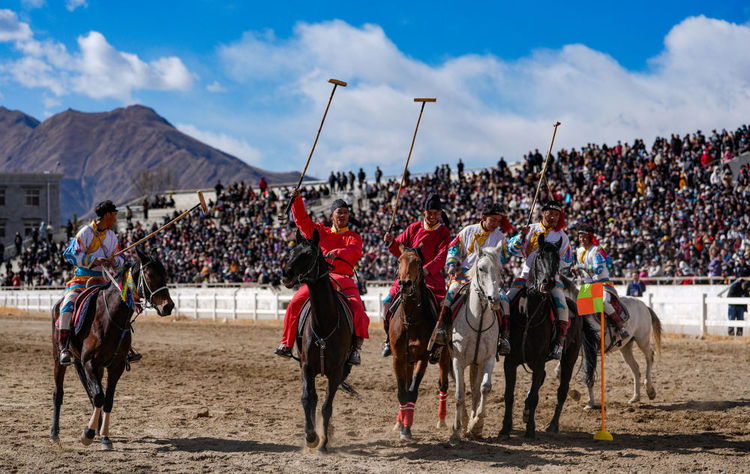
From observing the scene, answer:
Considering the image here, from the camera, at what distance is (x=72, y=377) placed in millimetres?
13258

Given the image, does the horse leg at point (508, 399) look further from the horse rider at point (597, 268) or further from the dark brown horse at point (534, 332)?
the horse rider at point (597, 268)

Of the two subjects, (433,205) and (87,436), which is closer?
(87,436)

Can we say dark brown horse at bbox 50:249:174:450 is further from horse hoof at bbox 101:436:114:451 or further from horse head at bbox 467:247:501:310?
horse head at bbox 467:247:501:310

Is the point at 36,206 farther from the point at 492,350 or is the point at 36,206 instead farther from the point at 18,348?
the point at 492,350

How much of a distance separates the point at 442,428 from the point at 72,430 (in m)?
4.44

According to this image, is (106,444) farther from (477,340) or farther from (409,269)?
(477,340)

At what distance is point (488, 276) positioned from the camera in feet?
26.3

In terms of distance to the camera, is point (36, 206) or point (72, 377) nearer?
point (72, 377)

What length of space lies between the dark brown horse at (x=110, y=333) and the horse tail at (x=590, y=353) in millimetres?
5720

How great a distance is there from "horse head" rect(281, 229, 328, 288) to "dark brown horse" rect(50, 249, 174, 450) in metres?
1.50

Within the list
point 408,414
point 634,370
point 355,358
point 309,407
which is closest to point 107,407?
point 309,407

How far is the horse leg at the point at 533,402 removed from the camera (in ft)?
27.4

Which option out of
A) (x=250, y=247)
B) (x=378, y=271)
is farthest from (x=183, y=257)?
(x=378, y=271)

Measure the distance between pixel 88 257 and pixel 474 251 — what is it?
4.57m
